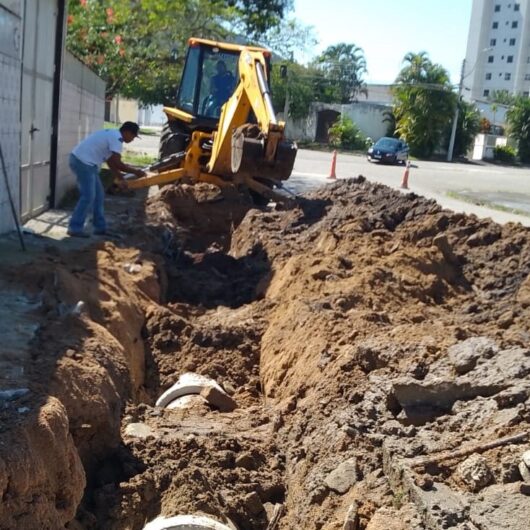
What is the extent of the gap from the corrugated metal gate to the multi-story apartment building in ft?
284

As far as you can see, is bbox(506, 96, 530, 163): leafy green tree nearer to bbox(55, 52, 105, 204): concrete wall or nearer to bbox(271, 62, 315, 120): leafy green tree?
bbox(271, 62, 315, 120): leafy green tree

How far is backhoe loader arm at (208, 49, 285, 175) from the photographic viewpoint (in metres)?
10.2

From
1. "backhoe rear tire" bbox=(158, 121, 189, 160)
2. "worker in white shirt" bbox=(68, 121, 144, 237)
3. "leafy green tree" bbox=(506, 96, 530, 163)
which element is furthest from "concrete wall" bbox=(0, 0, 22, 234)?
"leafy green tree" bbox=(506, 96, 530, 163)

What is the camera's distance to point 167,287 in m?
9.48

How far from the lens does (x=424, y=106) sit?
Answer: 1908 inches

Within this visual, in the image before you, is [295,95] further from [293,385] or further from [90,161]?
[293,385]

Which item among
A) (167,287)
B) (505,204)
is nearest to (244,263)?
(167,287)

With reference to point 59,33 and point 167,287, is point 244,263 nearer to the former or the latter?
point 167,287

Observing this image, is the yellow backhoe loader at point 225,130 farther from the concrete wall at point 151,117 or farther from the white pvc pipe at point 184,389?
the concrete wall at point 151,117

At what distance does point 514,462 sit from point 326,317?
312cm

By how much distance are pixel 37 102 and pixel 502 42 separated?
309 ft

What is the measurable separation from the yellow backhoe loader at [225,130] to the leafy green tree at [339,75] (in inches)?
1780

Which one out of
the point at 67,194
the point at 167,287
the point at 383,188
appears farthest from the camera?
the point at 67,194

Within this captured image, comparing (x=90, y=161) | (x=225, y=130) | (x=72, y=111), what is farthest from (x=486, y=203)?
(x=90, y=161)
